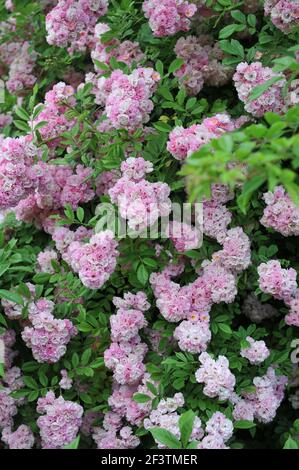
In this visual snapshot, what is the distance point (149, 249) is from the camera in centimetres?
261

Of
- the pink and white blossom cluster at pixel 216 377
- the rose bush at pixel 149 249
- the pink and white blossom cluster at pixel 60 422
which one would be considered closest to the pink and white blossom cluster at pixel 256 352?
the rose bush at pixel 149 249

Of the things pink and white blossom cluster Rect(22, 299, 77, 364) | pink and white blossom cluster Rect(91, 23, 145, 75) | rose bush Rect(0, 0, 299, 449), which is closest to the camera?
rose bush Rect(0, 0, 299, 449)

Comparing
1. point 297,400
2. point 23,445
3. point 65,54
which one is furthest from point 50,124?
point 297,400

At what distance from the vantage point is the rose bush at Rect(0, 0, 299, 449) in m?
2.48

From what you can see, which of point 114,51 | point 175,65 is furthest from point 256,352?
point 114,51

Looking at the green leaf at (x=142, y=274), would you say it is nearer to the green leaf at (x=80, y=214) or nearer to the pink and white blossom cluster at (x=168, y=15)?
the green leaf at (x=80, y=214)

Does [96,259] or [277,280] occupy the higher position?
[96,259]

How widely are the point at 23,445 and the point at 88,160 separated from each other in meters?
1.11

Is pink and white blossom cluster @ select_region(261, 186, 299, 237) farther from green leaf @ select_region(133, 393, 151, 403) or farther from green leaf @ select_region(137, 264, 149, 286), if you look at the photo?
green leaf @ select_region(133, 393, 151, 403)

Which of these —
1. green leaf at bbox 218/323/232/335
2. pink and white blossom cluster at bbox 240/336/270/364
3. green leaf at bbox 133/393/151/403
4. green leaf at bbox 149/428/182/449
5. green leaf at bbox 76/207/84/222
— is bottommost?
green leaf at bbox 133/393/151/403

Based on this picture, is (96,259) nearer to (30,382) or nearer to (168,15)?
(30,382)

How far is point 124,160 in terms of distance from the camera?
2643 millimetres

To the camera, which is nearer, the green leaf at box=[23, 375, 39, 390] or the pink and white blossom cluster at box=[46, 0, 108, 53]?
the green leaf at box=[23, 375, 39, 390]

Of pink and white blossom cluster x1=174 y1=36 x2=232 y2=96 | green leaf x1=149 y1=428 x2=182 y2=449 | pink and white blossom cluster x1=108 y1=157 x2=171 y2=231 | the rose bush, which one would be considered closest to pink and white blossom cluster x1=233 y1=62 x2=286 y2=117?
the rose bush
